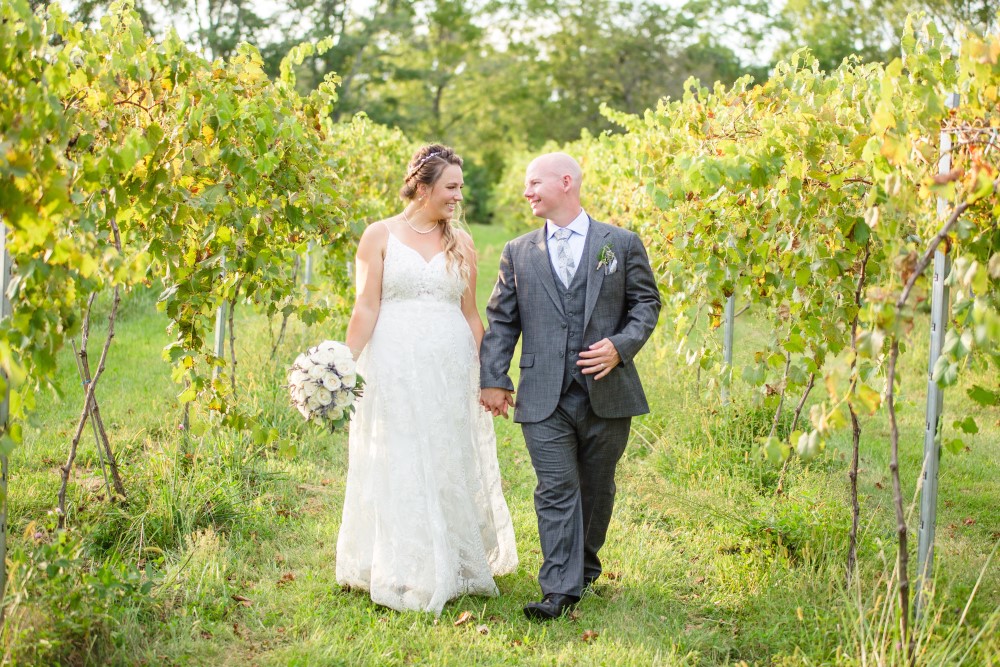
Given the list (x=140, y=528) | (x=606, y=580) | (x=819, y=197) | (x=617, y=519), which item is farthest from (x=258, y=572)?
(x=819, y=197)

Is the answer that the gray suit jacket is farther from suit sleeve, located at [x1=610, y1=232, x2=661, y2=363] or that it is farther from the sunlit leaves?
the sunlit leaves

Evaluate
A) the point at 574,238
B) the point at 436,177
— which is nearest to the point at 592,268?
the point at 574,238

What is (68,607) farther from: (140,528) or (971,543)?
(971,543)

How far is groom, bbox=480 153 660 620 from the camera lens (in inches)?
154

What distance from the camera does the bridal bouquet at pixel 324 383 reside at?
3.72 meters

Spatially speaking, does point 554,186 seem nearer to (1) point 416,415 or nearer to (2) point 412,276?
(2) point 412,276

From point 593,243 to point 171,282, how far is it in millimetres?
1802

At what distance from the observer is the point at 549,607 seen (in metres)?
3.87

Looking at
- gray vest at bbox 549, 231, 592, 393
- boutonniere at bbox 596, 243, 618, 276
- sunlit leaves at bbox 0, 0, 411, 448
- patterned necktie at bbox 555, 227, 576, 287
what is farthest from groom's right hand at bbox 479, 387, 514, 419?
sunlit leaves at bbox 0, 0, 411, 448

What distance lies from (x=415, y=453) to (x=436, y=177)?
1.22 meters

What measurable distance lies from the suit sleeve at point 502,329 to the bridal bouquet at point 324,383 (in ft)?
2.02

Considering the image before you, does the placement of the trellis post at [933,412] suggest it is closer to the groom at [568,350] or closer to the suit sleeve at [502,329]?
the groom at [568,350]

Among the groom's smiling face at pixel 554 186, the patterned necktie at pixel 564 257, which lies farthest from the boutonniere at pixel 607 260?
the groom's smiling face at pixel 554 186

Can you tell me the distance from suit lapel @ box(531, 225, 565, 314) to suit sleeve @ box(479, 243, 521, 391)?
0.13 metres
